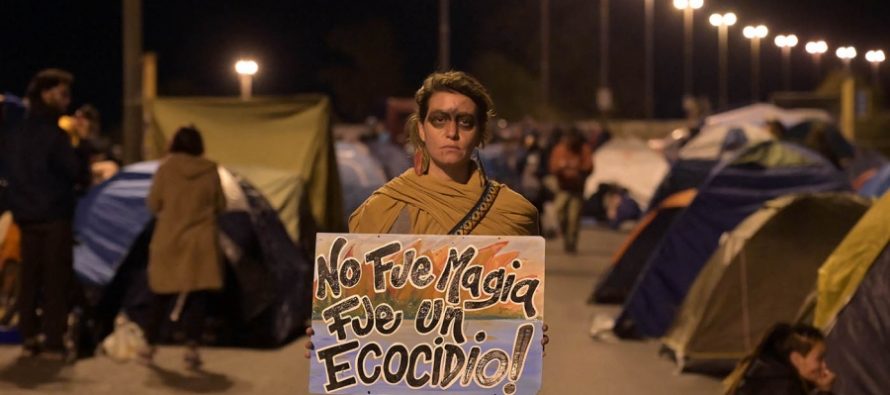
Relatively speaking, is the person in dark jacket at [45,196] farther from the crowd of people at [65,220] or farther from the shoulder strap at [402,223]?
the shoulder strap at [402,223]

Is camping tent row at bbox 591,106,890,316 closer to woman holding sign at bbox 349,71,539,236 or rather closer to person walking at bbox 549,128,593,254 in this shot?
person walking at bbox 549,128,593,254

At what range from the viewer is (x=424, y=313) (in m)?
5.11

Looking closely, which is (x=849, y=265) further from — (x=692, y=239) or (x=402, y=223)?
(x=402, y=223)

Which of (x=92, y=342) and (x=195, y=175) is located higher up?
(x=195, y=175)

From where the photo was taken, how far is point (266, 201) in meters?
13.8

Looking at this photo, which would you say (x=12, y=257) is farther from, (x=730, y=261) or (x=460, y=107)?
(x=460, y=107)

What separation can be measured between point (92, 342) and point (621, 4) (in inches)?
4311

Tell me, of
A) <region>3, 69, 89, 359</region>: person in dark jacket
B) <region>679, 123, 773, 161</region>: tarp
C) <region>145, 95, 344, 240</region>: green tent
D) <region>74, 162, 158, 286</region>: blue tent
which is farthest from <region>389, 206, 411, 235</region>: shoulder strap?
<region>679, 123, 773, 161</region>: tarp

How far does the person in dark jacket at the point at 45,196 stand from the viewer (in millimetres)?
11922

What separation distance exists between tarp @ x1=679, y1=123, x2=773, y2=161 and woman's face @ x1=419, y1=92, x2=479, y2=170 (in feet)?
56.0

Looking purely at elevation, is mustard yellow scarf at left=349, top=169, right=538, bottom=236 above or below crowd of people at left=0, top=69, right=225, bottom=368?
above

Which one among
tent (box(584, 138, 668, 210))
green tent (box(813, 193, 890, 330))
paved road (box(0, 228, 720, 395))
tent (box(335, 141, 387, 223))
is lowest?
tent (box(584, 138, 668, 210))

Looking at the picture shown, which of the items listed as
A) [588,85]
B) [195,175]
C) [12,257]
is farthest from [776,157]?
[588,85]

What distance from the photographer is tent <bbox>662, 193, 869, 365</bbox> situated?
12.4 m
